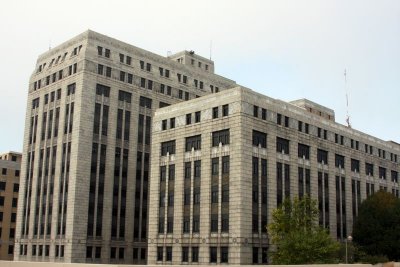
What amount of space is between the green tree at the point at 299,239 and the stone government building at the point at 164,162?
18.7 ft

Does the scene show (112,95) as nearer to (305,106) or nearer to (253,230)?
(253,230)

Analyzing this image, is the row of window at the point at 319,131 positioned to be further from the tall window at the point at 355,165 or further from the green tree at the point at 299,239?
the green tree at the point at 299,239

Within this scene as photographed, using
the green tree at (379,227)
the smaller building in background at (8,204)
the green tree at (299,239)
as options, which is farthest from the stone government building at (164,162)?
the smaller building in background at (8,204)

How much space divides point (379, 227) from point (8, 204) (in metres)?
89.3

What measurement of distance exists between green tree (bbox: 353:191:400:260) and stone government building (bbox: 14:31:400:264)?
512 cm

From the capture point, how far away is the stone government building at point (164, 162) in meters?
71.1

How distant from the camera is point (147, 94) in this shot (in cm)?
10112

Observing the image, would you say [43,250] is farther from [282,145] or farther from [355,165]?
[355,165]

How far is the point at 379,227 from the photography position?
7838 cm

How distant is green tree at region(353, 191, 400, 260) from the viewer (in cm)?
7669

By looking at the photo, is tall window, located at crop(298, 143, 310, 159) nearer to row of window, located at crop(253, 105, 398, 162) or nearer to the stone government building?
the stone government building

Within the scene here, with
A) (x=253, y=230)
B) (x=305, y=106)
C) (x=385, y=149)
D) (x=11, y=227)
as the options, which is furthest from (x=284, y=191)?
(x=11, y=227)

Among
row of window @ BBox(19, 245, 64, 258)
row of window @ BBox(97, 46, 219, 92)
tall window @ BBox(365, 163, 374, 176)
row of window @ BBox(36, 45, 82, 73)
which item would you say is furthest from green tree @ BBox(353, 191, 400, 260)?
A: row of window @ BBox(36, 45, 82, 73)

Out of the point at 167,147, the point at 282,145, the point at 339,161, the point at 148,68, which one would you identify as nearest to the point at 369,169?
the point at 339,161
